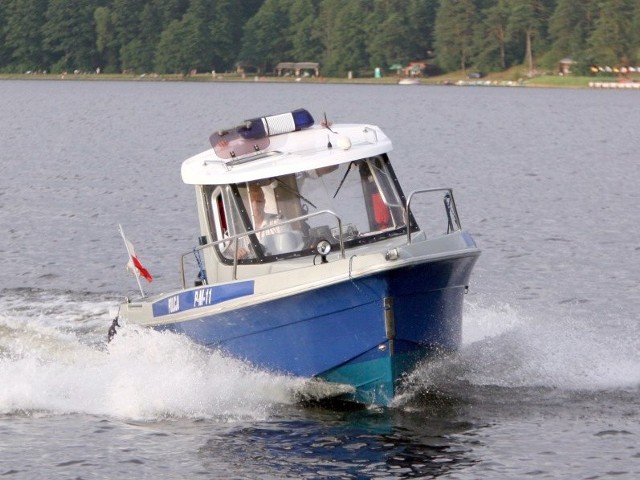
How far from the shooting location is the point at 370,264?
1482 cm

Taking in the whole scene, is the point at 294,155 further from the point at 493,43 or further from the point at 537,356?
the point at 493,43

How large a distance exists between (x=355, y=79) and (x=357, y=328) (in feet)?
529

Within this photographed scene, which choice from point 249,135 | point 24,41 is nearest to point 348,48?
point 24,41

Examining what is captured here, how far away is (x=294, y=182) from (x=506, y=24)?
15448 cm

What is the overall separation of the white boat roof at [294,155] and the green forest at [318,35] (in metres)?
141

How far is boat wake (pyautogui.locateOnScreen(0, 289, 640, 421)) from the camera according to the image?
1600cm

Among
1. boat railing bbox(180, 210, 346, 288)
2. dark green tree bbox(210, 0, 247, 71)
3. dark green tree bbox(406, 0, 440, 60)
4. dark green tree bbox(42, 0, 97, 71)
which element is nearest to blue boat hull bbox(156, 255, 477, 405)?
boat railing bbox(180, 210, 346, 288)

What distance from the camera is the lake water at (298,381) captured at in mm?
14781

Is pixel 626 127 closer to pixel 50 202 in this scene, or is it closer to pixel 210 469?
pixel 50 202

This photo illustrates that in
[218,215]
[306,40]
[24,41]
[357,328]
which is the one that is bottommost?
[306,40]

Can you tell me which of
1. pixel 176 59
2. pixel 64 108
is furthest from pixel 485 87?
pixel 64 108

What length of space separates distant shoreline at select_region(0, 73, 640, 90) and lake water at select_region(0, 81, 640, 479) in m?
106

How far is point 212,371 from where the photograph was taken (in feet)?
52.6

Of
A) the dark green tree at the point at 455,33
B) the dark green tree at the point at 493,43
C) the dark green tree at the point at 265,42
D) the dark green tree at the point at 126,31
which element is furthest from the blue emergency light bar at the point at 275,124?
the dark green tree at the point at 126,31
